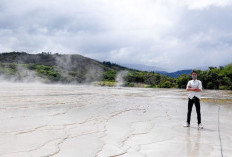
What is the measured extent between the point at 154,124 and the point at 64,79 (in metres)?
56.9

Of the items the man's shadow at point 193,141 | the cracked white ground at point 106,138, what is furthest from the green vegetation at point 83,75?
the man's shadow at point 193,141

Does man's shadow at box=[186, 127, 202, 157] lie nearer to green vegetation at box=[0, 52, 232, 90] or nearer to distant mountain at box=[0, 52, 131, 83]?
green vegetation at box=[0, 52, 232, 90]

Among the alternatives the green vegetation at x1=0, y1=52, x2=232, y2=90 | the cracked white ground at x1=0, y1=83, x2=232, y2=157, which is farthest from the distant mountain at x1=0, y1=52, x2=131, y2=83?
the cracked white ground at x1=0, y1=83, x2=232, y2=157

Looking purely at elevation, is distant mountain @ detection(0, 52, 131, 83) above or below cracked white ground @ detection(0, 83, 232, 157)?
above

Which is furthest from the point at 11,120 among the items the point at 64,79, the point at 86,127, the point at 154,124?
the point at 64,79

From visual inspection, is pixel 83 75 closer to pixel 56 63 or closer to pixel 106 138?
pixel 56 63

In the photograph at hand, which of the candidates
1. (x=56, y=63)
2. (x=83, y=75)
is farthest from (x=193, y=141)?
(x=56, y=63)

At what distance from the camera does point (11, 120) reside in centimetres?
812

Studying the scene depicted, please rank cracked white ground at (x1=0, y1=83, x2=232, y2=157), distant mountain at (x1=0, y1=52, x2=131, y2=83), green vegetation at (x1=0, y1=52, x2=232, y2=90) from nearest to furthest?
1. cracked white ground at (x1=0, y1=83, x2=232, y2=157)
2. green vegetation at (x1=0, y1=52, x2=232, y2=90)
3. distant mountain at (x1=0, y1=52, x2=131, y2=83)

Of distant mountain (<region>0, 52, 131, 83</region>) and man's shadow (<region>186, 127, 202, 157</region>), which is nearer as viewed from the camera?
man's shadow (<region>186, 127, 202, 157</region>)

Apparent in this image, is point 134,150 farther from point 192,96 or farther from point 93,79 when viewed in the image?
point 93,79

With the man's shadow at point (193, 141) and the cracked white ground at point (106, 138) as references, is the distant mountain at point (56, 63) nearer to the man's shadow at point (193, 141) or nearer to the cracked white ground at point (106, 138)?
the cracked white ground at point (106, 138)

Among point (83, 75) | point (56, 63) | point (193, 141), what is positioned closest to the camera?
point (193, 141)

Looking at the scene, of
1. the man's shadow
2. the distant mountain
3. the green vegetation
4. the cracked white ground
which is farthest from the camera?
the distant mountain
